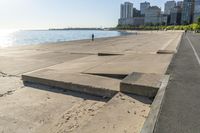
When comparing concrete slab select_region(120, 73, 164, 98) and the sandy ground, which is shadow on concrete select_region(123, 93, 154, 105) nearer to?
the sandy ground

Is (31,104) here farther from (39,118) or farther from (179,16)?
(179,16)

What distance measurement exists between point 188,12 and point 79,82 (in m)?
201

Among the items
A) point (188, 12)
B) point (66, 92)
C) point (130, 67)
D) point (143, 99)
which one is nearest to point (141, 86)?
point (143, 99)

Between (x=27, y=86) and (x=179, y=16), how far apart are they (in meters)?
213

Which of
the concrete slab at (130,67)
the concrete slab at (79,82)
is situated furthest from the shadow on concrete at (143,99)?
the concrete slab at (130,67)

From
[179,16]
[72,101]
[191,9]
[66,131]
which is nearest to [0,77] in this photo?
[72,101]

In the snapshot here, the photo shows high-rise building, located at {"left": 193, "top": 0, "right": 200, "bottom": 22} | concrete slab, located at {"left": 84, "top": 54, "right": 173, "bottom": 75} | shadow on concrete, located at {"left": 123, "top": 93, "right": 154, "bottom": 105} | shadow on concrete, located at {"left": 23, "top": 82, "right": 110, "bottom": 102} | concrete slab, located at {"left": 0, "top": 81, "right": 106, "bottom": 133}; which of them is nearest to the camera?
concrete slab, located at {"left": 0, "top": 81, "right": 106, "bottom": 133}

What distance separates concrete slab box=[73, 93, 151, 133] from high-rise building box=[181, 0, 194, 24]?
195 m

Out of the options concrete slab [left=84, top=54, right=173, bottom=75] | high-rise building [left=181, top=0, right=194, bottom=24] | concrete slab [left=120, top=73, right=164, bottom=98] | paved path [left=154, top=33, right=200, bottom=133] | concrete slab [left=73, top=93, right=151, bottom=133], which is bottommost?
concrete slab [left=73, top=93, right=151, bottom=133]

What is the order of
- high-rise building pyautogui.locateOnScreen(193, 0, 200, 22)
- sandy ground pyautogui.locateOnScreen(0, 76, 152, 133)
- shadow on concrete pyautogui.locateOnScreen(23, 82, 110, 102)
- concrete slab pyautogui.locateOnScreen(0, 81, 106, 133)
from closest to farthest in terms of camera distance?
sandy ground pyautogui.locateOnScreen(0, 76, 152, 133)
concrete slab pyautogui.locateOnScreen(0, 81, 106, 133)
shadow on concrete pyautogui.locateOnScreen(23, 82, 110, 102)
high-rise building pyautogui.locateOnScreen(193, 0, 200, 22)

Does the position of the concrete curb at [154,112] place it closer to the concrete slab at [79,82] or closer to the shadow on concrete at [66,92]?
the concrete slab at [79,82]

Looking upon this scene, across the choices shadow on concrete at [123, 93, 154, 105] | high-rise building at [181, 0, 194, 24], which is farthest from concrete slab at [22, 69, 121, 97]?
high-rise building at [181, 0, 194, 24]

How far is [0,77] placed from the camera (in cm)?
834

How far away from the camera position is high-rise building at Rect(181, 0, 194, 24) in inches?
7170
